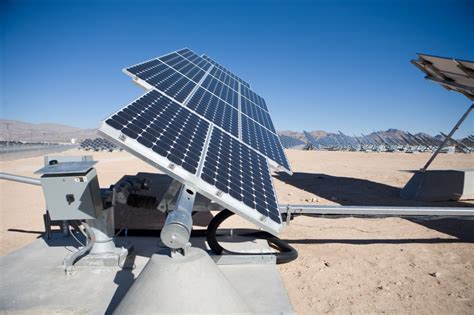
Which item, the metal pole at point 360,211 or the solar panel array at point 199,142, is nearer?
the solar panel array at point 199,142

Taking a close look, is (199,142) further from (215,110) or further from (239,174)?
(215,110)

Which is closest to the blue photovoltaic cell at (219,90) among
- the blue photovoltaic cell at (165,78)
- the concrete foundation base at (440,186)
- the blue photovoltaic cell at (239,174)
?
the blue photovoltaic cell at (165,78)

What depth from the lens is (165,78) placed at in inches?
262

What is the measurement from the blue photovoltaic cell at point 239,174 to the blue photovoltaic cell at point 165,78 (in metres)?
1.40

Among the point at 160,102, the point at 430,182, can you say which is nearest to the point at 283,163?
the point at 160,102

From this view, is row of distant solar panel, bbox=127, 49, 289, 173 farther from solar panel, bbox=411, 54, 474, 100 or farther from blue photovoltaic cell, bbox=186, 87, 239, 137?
solar panel, bbox=411, 54, 474, 100

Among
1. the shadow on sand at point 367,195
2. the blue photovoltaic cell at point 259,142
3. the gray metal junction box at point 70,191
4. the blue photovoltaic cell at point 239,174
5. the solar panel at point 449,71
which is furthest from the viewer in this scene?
the solar panel at point 449,71

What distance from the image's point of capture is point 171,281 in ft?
9.16

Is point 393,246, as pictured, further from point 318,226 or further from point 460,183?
point 460,183

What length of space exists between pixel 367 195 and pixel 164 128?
9.69 metres

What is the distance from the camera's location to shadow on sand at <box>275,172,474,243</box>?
7907 millimetres

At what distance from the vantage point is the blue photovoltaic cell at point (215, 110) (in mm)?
5949

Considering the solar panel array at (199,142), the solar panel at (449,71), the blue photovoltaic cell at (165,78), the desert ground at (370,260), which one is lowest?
the desert ground at (370,260)

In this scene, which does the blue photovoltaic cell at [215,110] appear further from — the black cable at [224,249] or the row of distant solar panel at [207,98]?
the black cable at [224,249]
